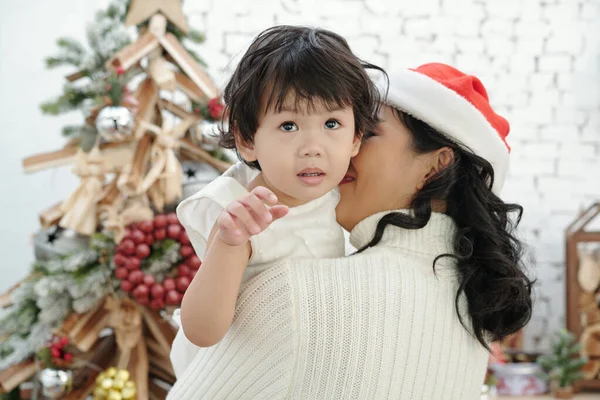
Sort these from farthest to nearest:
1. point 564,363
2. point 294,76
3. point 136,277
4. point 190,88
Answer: point 564,363 < point 190,88 < point 136,277 < point 294,76

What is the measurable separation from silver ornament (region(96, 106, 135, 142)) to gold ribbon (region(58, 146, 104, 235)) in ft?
0.24

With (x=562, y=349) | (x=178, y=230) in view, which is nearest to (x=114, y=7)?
(x=178, y=230)

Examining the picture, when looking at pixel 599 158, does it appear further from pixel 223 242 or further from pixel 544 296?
pixel 223 242

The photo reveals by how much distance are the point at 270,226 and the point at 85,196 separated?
1244 millimetres

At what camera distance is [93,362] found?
2312 mm

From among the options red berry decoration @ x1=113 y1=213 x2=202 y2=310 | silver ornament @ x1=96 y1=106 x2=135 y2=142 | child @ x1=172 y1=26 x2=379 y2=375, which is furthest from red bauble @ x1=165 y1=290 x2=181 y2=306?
child @ x1=172 y1=26 x2=379 y2=375

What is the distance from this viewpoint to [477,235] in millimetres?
1176

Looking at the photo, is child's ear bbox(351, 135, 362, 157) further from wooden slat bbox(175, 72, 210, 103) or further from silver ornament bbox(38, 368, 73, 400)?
silver ornament bbox(38, 368, 73, 400)

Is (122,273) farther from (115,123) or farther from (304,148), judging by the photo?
(304,148)

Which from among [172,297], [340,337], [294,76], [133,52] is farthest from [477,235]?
[133,52]

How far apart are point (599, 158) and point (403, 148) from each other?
284 centimetres

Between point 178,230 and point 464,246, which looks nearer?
point 464,246

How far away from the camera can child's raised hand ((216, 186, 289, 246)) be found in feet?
2.73

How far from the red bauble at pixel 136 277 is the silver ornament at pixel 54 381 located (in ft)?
1.28
